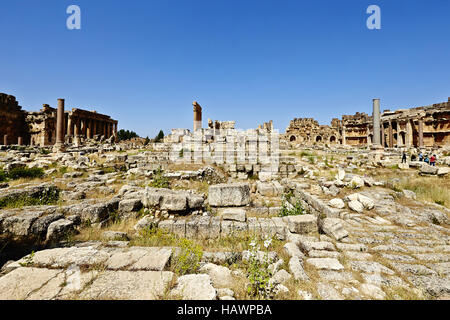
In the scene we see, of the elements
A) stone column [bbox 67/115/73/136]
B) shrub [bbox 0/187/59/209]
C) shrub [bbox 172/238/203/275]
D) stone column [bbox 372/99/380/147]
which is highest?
stone column [bbox 67/115/73/136]

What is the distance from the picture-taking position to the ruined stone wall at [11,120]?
2766 centimetres

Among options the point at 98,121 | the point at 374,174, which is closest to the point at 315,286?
the point at 374,174

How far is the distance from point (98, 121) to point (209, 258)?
4128 centimetres

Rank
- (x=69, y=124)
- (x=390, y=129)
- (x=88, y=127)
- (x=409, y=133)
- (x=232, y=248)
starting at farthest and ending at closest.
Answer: (x=88, y=127) < (x=69, y=124) < (x=390, y=129) < (x=409, y=133) < (x=232, y=248)

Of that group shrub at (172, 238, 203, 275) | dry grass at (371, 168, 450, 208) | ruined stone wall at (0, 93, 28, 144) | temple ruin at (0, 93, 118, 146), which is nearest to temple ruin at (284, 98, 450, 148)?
dry grass at (371, 168, 450, 208)

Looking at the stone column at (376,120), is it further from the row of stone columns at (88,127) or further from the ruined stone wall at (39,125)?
the ruined stone wall at (39,125)

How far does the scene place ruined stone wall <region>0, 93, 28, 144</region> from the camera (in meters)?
27.7

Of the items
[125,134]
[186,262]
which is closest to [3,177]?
[186,262]

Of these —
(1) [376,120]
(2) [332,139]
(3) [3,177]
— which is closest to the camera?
(3) [3,177]

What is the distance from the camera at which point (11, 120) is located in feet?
93.9

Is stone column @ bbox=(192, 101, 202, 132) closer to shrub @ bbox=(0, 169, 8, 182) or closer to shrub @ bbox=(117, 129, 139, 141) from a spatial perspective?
shrub @ bbox=(0, 169, 8, 182)

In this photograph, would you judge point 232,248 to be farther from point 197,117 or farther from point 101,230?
point 197,117

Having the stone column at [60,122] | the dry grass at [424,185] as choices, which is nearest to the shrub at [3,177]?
the stone column at [60,122]
